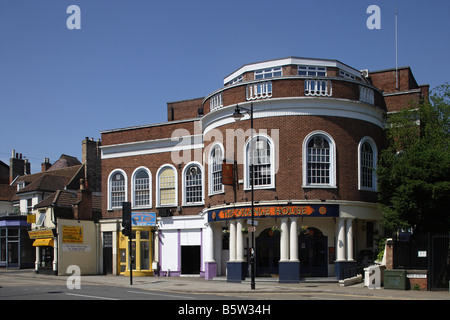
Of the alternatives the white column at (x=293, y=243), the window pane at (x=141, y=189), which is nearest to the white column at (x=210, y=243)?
the white column at (x=293, y=243)

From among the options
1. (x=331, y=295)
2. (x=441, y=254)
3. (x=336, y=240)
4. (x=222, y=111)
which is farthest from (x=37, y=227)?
(x=441, y=254)

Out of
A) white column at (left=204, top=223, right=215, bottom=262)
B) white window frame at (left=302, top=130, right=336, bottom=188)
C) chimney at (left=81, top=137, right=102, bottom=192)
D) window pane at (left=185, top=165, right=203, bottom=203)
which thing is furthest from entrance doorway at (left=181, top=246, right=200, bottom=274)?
chimney at (left=81, top=137, right=102, bottom=192)

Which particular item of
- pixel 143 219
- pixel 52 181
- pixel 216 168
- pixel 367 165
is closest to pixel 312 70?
pixel 367 165

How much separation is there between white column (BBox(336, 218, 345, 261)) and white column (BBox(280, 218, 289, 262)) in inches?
107

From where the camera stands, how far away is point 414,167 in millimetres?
27656

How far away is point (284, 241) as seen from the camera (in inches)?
1200

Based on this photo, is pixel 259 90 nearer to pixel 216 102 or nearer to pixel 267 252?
pixel 216 102

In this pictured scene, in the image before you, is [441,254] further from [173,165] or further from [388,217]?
[173,165]

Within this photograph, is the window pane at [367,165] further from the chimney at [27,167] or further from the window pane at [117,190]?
the chimney at [27,167]

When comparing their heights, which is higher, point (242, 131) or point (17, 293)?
point (242, 131)

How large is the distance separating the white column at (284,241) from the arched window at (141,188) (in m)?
12.4

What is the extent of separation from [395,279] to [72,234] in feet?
76.1

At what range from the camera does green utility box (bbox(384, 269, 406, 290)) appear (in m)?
25.7
